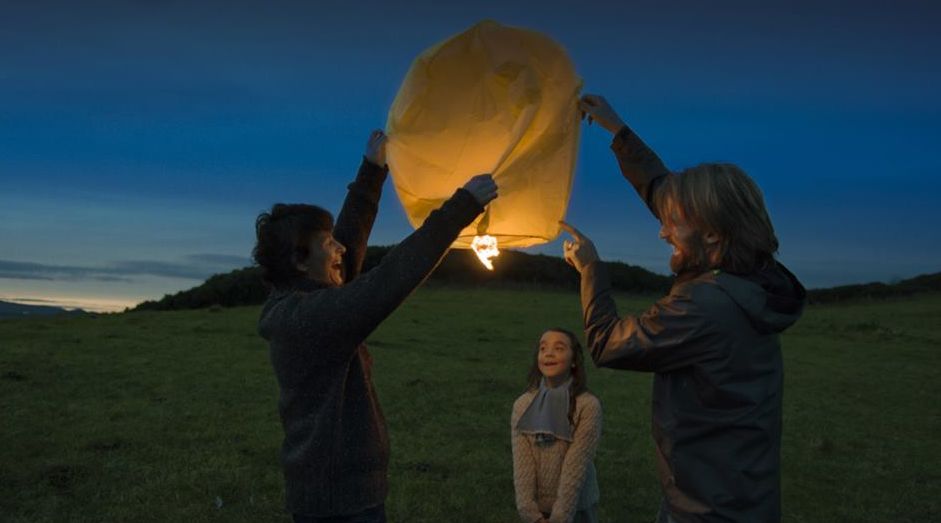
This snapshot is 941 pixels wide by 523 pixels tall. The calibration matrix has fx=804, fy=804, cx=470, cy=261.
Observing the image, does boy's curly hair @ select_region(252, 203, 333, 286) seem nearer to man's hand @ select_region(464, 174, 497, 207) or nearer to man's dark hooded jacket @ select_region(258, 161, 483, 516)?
man's dark hooded jacket @ select_region(258, 161, 483, 516)

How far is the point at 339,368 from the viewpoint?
2676mm

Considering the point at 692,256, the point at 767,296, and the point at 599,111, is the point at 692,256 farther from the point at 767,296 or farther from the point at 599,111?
the point at 599,111

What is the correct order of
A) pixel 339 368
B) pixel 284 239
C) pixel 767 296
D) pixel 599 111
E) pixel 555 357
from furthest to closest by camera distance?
pixel 555 357, pixel 599 111, pixel 284 239, pixel 339 368, pixel 767 296

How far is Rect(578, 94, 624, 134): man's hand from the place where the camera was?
309 centimetres

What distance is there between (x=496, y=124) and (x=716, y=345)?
108 cm

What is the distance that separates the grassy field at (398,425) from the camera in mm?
7527

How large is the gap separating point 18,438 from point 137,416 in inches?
57.8

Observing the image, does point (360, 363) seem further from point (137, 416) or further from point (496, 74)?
point (137, 416)

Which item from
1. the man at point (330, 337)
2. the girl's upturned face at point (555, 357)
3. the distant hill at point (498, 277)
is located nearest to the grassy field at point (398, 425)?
the girl's upturned face at point (555, 357)

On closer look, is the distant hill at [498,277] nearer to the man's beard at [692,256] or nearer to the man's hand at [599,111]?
the man's hand at [599,111]

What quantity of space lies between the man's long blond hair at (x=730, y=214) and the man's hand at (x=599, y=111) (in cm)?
66

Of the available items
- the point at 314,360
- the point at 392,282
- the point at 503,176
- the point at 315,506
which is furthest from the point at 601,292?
the point at 315,506

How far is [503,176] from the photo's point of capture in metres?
2.80

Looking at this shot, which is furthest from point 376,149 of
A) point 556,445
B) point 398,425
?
point 398,425
